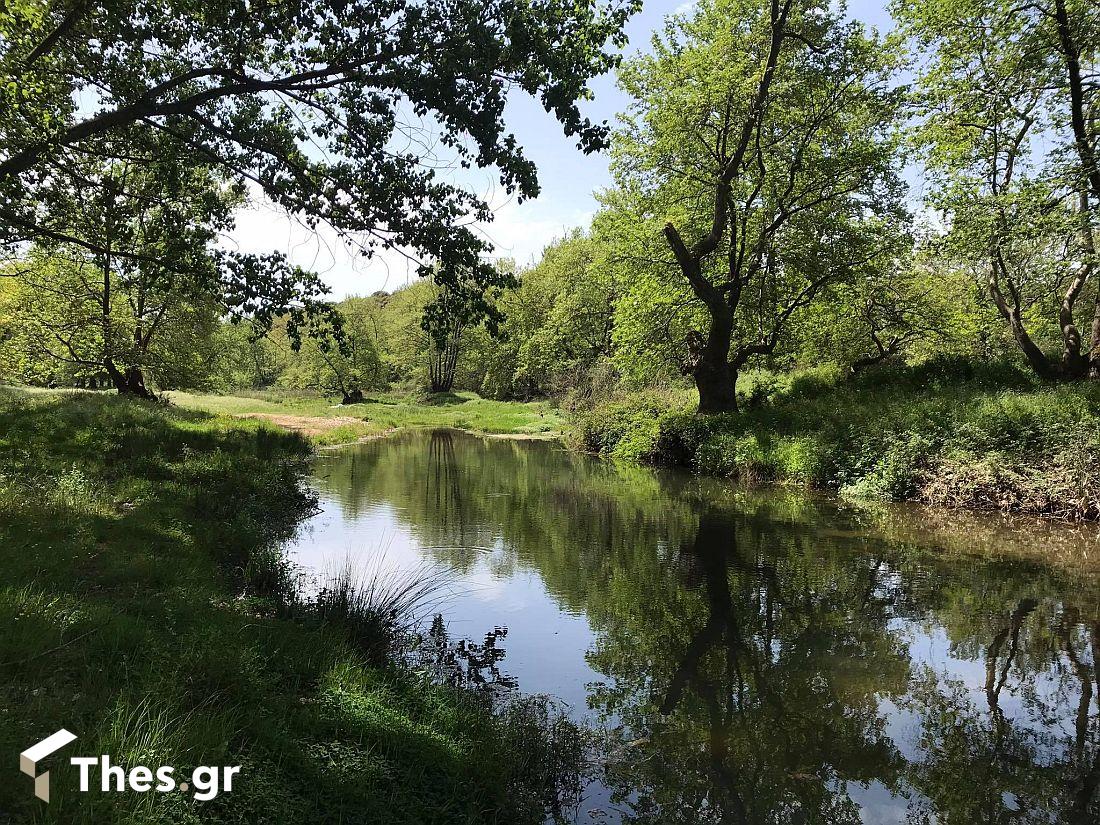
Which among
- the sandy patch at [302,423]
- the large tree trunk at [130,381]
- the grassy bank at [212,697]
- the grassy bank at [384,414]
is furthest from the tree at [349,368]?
the grassy bank at [212,697]

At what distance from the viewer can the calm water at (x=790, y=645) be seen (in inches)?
180

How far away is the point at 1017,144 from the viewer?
17.5 meters

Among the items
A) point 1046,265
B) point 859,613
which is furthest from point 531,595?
point 1046,265

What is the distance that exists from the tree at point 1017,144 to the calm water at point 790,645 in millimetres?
7328

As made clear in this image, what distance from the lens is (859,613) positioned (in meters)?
8.07

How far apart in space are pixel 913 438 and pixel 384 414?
4204cm

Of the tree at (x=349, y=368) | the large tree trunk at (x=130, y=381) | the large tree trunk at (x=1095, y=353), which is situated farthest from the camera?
the tree at (x=349, y=368)

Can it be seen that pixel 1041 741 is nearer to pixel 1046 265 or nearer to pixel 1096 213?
pixel 1096 213

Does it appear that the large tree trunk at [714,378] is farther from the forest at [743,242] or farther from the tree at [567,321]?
the tree at [567,321]

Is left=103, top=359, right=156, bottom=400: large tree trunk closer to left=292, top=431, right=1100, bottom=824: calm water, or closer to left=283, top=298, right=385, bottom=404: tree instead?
left=292, top=431, right=1100, bottom=824: calm water

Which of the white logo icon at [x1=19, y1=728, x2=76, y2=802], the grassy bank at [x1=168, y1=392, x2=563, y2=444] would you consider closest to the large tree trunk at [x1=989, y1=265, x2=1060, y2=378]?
the white logo icon at [x1=19, y1=728, x2=76, y2=802]

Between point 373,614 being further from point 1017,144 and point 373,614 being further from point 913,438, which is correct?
point 1017,144

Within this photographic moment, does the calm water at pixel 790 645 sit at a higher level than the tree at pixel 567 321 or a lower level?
lower

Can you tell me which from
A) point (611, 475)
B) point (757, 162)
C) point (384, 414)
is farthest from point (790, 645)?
point (384, 414)
